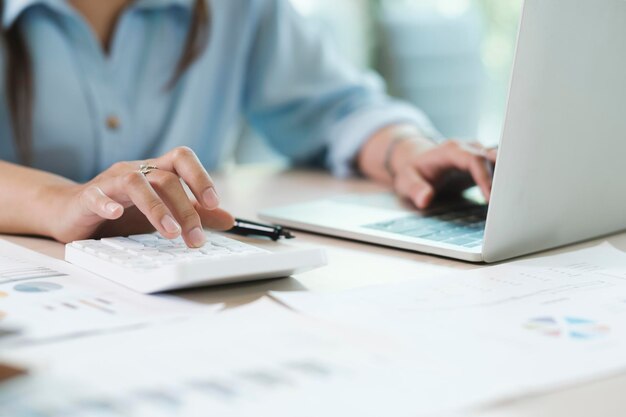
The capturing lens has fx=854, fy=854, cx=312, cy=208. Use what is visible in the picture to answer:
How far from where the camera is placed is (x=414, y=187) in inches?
38.6

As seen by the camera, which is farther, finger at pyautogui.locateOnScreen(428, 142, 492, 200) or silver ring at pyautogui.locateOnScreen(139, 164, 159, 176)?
finger at pyautogui.locateOnScreen(428, 142, 492, 200)

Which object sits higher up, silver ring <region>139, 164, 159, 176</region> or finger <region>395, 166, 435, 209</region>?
silver ring <region>139, 164, 159, 176</region>

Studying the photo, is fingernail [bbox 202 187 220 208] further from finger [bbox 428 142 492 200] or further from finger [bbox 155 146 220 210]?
finger [bbox 428 142 492 200]

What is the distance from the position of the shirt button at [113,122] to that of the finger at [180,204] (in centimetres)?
59

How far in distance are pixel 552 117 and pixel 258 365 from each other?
38 cm

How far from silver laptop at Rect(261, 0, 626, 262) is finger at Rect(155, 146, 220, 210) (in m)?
0.17

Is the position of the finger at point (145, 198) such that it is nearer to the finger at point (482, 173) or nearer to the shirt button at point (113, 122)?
the finger at point (482, 173)

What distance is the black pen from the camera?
81cm

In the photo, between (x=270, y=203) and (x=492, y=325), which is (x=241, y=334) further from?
(x=270, y=203)

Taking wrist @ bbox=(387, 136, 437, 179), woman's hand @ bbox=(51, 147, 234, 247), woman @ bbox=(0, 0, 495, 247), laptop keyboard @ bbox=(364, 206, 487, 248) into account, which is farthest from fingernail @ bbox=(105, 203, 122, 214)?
wrist @ bbox=(387, 136, 437, 179)

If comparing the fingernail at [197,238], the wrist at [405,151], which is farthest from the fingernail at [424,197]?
the fingernail at [197,238]

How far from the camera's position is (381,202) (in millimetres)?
987

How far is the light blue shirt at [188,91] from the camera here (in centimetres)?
121

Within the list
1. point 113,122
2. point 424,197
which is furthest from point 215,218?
point 113,122
